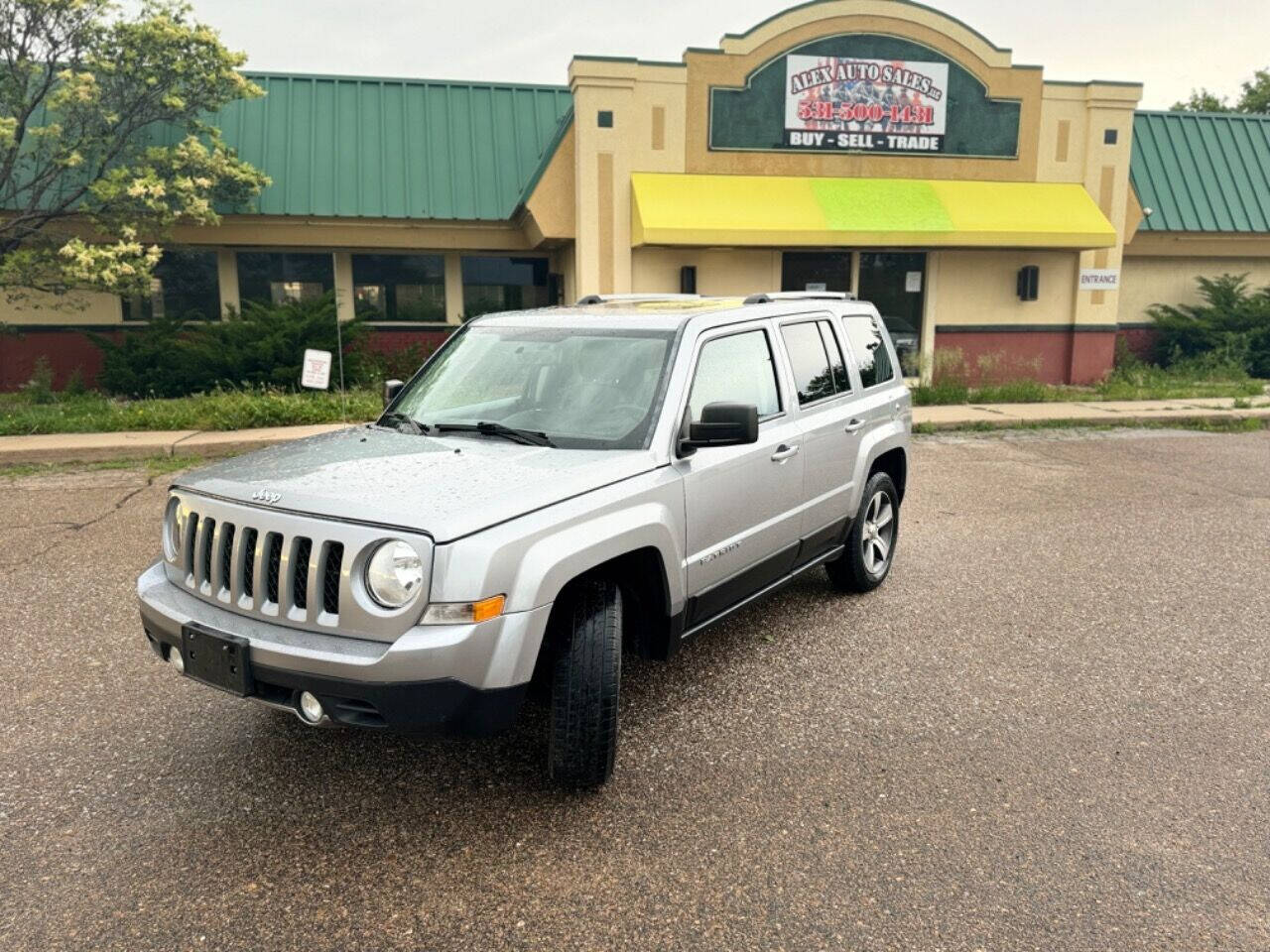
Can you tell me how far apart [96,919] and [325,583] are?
118cm

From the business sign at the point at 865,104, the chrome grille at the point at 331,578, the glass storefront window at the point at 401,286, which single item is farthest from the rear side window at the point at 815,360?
the glass storefront window at the point at 401,286

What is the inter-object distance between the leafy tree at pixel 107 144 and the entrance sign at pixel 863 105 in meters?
8.09

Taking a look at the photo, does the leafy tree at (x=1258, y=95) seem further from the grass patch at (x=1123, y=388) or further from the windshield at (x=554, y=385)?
the windshield at (x=554, y=385)

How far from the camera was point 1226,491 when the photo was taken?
9.13 metres

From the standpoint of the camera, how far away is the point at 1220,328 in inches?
747

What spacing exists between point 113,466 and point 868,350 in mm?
8551

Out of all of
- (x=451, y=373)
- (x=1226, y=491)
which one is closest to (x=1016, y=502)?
(x=1226, y=491)

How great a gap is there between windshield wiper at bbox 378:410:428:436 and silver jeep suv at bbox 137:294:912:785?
14 millimetres

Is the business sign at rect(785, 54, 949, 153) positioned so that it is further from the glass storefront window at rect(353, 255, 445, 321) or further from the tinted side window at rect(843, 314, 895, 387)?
the tinted side window at rect(843, 314, 895, 387)

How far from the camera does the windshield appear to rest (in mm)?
4105

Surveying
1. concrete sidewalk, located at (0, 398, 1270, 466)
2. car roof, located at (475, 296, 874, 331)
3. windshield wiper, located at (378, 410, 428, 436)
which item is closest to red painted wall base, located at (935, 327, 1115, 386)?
concrete sidewalk, located at (0, 398, 1270, 466)

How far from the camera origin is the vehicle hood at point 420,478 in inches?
125

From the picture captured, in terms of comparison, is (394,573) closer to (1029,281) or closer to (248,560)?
(248,560)

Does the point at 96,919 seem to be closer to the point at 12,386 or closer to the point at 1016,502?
the point at 1016,502
